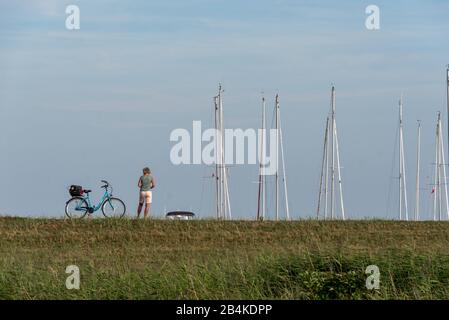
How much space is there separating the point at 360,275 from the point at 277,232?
9.92 meters

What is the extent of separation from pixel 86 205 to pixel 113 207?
76 cm

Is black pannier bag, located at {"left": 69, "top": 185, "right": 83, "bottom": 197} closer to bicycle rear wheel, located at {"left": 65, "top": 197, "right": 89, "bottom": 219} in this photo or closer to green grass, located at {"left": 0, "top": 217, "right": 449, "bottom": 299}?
bicycle rear wheel, located at {"left": 65, "top": 197, "right": 89, "bottom": 219}

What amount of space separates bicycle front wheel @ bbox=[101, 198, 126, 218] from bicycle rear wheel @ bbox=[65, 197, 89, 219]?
0.52 m

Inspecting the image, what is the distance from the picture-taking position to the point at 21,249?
29906 millimetres

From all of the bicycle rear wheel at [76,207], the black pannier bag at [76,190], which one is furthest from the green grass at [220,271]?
the black pannier bag at [76,190]

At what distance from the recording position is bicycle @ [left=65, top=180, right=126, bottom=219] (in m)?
35.3

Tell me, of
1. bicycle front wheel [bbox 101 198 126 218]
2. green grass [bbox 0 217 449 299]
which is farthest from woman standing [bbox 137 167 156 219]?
green grass [bbox 0 217 449 299]

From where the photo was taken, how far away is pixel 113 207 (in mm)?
35500

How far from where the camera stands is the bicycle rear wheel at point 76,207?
35344 mm

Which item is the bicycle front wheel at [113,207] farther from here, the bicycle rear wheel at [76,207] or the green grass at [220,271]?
the green grass at [220,271]

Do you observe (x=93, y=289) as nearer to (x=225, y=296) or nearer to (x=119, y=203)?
(x=225, y=296)

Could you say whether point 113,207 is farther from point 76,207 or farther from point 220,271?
point 220,271
